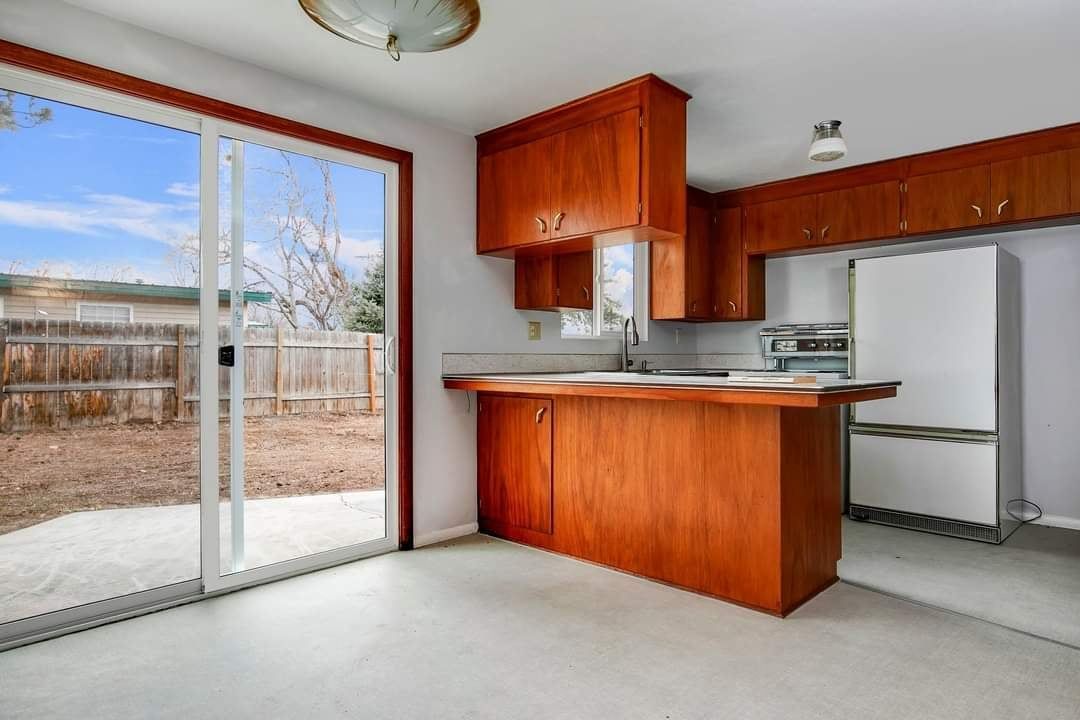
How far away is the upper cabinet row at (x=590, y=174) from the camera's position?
9.32 ft

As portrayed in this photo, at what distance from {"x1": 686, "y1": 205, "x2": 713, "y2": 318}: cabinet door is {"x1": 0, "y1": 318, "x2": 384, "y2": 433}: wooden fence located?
2.56m

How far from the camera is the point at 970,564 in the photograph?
3.11m

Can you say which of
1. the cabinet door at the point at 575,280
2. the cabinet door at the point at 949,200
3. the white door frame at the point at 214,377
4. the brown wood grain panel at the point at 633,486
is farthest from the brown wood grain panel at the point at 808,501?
the white door frame at the point at 214,377

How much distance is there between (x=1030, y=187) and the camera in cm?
347

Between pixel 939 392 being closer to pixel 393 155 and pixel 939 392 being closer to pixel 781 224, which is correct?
pixel 781 224

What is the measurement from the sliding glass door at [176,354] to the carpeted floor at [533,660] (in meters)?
0.31

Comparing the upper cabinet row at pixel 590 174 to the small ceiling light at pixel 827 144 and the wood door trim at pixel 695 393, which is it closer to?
the small ceiling light at pixel 827 144

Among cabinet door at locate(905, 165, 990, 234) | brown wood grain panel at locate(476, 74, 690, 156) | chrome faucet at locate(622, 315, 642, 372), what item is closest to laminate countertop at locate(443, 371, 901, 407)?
brown wood grain panel at locate(476, 74, 690, 156)

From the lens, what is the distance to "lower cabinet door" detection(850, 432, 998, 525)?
351 centimetres

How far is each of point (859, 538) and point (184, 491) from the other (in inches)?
136

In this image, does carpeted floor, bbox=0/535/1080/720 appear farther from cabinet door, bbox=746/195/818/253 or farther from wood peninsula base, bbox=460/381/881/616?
cabinet door, bbox=746/195/818/253

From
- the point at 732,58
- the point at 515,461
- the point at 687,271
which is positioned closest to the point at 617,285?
the point at 687,271

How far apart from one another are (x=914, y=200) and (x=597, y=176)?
87.4 inches

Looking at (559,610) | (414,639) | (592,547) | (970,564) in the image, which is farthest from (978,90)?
(414,639)
